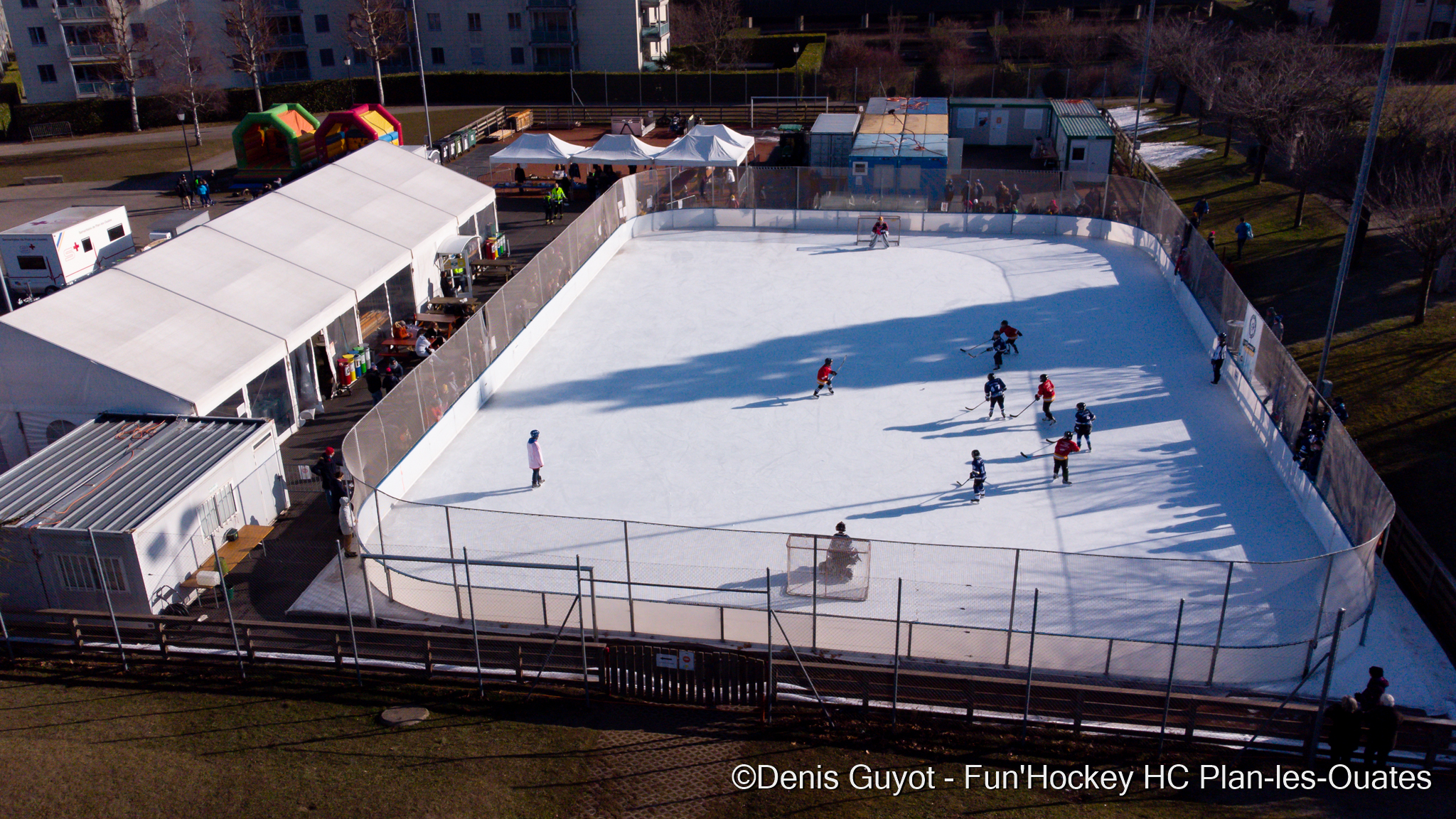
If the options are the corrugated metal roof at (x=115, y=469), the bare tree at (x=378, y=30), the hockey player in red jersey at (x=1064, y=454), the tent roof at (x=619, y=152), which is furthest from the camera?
the bare tree at (x=378, y=30)

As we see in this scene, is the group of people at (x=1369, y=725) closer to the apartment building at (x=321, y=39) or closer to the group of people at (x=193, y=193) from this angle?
the group of people at (x=193, y=193)

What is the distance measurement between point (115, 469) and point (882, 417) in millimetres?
13933

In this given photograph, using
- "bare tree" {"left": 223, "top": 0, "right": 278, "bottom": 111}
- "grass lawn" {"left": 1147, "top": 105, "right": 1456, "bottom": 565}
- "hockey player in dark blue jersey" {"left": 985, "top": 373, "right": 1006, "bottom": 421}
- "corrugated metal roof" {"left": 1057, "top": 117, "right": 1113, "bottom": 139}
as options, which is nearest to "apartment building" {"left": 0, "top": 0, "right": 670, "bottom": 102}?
"bare tree" {"left": 223, "top": 0, "right": 278, "bottom": 111}

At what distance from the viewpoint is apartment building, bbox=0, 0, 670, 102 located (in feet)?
187

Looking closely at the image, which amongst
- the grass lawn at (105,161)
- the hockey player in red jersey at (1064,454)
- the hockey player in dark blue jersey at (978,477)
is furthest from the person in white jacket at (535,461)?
the grass lawn at (105,161)

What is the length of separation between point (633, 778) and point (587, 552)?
4.19 m

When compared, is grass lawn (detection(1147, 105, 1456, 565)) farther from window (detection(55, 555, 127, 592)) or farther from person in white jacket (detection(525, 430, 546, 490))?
→ window (detection(55, 555, 127, 592))

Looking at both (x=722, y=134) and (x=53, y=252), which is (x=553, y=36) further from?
(x=53, y=252)

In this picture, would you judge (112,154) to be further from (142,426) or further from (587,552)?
(587,552)

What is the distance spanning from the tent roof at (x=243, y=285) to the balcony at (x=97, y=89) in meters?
38.6

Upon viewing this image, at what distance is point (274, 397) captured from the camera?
20281 mm

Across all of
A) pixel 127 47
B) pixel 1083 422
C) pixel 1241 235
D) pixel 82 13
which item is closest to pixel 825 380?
pixel 1083 422

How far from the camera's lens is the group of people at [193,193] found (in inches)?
1485

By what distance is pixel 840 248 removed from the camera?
1315 inches
